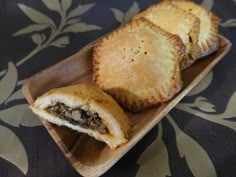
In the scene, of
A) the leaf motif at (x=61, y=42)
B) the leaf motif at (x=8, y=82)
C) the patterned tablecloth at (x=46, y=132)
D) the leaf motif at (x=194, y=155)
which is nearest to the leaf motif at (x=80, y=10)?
the patterned tablecloth at (x=46, y=132)

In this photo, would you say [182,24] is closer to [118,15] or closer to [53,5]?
[118,15]

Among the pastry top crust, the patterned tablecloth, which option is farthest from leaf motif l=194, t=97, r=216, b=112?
the pastry top crust

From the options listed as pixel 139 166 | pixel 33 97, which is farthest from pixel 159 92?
pixel 33 97

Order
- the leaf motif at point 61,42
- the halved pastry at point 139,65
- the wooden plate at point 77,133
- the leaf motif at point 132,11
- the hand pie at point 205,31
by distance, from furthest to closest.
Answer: the leaf motif at point 132,11, the leaf motif at point 61,42, the hand pie at point 205,31, the halved pastry at point 139,65, the wooden plate at point 77,133

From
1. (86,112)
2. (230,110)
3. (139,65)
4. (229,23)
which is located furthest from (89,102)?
(229,23)

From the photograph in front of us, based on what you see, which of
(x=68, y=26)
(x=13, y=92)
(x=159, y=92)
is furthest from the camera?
(x=68, y=26)

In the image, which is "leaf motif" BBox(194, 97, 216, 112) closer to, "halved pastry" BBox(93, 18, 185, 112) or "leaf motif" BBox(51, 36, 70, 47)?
"halved pastry" BBox(93, 18, 185, 112)

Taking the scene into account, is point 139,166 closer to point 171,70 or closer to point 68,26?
point 171,70

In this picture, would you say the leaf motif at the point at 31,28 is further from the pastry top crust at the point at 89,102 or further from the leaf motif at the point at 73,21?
the pastry top crust at the point at 89,102
